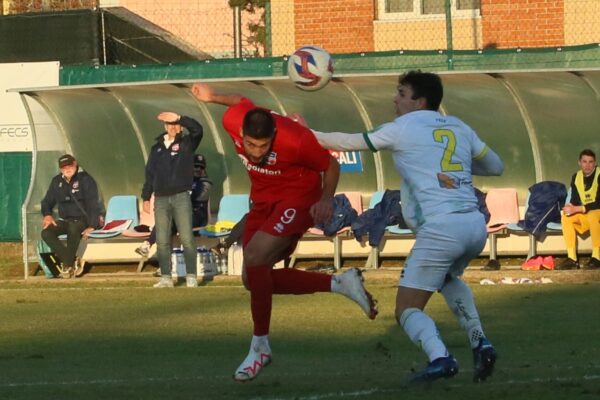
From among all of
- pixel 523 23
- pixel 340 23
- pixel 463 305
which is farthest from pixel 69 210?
pixel 463 305

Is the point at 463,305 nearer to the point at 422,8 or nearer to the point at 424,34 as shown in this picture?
the point at 424,34

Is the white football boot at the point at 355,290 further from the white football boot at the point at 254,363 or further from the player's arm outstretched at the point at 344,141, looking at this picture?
the player's arm outstretched at the point at 344,141

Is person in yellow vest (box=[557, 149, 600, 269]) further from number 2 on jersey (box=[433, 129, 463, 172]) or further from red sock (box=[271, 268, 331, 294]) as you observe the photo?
number 2 on jersey (box=[433, 129, 463, 172])

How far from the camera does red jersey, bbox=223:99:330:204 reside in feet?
28.3

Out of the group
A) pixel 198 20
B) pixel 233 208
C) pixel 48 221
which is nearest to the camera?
pixel 48 221

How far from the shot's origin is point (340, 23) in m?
25.3

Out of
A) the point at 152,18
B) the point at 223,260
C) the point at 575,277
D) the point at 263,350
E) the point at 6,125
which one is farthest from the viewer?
the point at 152,18

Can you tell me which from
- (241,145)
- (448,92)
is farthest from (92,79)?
(241,145)

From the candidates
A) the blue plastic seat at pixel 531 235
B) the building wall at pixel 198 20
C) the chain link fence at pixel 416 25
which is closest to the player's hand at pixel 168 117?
the blue plastic seat at pixel 531 235

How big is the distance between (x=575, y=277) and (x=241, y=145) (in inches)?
392

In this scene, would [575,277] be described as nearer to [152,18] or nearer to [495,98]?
[495,98]

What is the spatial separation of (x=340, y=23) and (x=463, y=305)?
1743cm

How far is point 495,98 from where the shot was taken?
2123 centimetres

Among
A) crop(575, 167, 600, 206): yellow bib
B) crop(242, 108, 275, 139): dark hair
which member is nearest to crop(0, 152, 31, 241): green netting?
crop(575, 167, 600, 206): yellow bib
